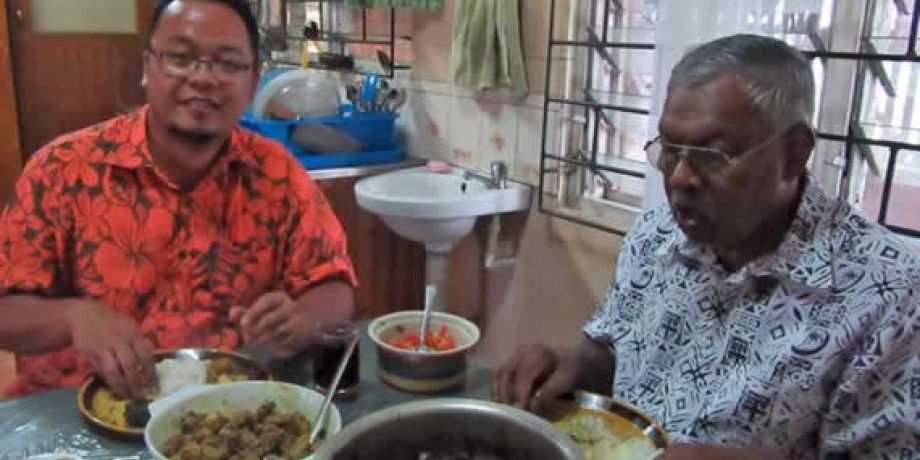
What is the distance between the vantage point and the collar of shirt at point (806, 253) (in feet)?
3.31

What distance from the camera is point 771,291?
106 centimetres

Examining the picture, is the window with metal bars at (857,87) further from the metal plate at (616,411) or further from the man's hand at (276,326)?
the man's hand at (276,326)

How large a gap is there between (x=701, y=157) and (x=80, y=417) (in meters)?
0.87

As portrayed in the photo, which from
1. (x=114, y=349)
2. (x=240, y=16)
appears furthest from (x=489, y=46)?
→ (x=114, y=349)

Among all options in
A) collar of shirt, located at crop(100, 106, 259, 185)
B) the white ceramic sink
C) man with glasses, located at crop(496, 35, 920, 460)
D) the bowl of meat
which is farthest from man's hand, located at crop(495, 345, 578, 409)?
the white ceramic sink

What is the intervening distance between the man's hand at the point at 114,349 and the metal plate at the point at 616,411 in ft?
1.84

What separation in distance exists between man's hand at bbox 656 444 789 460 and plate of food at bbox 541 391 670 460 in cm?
5

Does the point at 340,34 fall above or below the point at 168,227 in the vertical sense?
above

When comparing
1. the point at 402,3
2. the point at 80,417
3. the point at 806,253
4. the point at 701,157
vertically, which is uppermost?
the point at 402,3

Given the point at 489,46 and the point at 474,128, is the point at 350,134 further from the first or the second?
the point at 489,46

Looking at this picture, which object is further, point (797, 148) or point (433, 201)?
point (433, 201)

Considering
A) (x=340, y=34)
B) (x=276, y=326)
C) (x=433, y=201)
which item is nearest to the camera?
(x=276, y=326)

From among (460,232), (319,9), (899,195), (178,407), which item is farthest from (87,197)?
(319,9)

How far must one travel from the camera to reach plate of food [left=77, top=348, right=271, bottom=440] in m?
1.04
